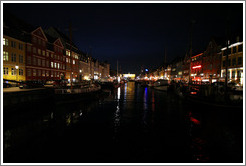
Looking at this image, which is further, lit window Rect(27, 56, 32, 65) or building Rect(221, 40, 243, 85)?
lit window Rect(27, 56, 32, 65)

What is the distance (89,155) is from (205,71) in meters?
57.8

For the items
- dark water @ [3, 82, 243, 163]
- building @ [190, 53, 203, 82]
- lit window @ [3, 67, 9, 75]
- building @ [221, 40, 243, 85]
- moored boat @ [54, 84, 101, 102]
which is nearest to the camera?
dark water @ [3, 82, 243, 163]

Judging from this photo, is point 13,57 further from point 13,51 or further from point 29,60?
point 29,60

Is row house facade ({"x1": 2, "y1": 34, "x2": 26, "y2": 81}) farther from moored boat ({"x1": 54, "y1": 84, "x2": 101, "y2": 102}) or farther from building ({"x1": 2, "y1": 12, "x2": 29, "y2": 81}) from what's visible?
moored boat ({"x1": 54, "y1": 84, "x2": 101, "y2": 102})

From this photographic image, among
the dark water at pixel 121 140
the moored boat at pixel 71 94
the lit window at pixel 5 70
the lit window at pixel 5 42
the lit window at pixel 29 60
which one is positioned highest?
the lit window at pixel 5 42

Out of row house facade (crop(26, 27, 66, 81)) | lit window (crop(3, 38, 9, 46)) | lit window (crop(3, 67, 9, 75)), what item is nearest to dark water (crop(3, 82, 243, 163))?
lit window (crop(3, 67, 9, 75))

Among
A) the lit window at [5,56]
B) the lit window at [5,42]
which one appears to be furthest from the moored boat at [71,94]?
the lit window at [5,42]

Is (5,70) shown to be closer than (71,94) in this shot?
No

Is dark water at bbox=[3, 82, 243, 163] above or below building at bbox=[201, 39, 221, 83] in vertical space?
below

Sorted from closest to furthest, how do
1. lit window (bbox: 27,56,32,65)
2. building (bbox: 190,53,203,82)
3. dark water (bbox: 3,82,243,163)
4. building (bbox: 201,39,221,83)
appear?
dark water (bbox: 3,82,243,163) → lit window (bbox: 27,56,32,65) → building (bbox: 201,39,221,83) → building (bbox: 190,53,203,82)

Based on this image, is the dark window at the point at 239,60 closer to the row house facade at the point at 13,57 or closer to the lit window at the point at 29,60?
the row house facade at the point at 13,57

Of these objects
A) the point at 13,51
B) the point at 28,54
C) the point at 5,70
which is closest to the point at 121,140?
the point at 5,70

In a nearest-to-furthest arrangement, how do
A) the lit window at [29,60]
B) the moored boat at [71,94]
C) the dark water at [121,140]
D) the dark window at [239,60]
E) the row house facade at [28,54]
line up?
the dark water at [121,140]
the moored boat at [71,94]
the row house facade at [28,54]
the dark window at [239,60]
the lit window at [29,60]

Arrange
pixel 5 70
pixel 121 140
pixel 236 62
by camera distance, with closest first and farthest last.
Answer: pixel 121 140 → pixel 5 70 → pixel 236 62
